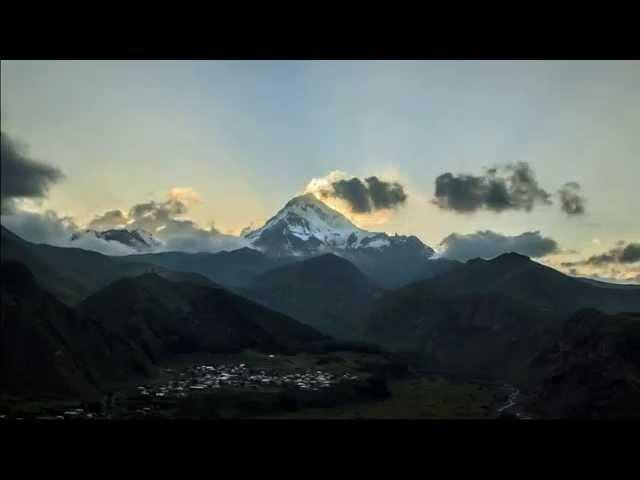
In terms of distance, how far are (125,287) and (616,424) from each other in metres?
131

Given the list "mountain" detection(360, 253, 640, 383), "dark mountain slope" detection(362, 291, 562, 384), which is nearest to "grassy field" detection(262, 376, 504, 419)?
"dark mountain slope" detection(362, 291, 562, 384)

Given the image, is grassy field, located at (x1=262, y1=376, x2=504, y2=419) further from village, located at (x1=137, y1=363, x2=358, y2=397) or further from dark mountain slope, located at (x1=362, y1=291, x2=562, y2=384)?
dark mountain slope, located at (x1=362, y1=291, x2=562, y2=384)

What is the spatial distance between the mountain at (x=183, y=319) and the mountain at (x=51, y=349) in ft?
26.7

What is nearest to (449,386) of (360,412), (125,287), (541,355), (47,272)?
(541,355)

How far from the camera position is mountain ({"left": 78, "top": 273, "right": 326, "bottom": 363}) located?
11400 centimetres

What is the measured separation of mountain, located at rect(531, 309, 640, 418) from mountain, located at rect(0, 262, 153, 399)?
213 ft

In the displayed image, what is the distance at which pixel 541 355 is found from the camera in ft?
399

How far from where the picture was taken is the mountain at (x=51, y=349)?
249ft

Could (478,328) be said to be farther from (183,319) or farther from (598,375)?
(183,319)

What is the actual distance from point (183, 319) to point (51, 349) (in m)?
48.1

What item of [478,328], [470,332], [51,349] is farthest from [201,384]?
[478,328]

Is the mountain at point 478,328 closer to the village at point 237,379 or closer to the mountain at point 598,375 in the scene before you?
the mountain at point 598,375

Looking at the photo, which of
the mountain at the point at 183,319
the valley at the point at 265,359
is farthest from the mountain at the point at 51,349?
the mountain at the point at 183,319
